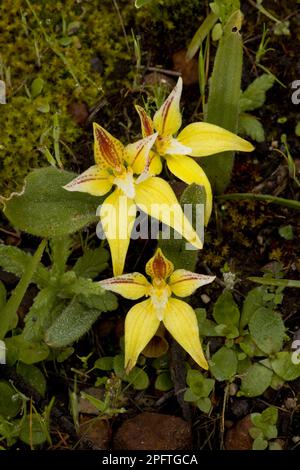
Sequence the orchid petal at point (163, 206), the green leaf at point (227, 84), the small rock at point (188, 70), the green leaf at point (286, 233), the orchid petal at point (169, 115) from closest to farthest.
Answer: the orchid petal at point (163, 206), the orchid petal at point (169, 115), the green leaf at point (227, 84), the green leaf at point (286, 233), the small rock at point (188, 70)

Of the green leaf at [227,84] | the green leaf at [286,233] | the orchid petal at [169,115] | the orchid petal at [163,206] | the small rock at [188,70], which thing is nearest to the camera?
the orchid petal at [163,206]

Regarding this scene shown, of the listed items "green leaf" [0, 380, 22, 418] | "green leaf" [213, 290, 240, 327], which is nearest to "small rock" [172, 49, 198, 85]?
"green leaf" [213, 290, 240, 327]

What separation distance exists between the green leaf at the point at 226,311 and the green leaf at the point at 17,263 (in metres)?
0.57

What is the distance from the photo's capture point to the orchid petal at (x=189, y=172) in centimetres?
212

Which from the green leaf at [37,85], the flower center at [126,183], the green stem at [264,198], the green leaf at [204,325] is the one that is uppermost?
the green leaf at [37,85]

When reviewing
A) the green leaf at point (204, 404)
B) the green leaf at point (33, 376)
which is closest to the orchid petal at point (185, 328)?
the green leaf at point (204, 404)

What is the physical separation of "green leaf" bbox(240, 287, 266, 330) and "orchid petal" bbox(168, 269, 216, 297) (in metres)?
0.31

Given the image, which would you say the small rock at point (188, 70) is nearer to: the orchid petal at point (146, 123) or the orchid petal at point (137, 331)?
the orchid petal at point (146, 123)

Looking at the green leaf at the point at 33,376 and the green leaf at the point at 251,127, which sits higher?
the green leaf at the point at 251,127

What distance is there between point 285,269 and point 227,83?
2.25ft

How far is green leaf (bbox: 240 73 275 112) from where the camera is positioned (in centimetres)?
255

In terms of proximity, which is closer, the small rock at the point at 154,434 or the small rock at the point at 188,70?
the small rock at the point at 154,434

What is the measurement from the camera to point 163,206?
6.60 ft

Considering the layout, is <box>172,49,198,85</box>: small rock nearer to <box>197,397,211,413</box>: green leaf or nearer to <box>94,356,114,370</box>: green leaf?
<box>94,356,114,370</box>: green leaf
